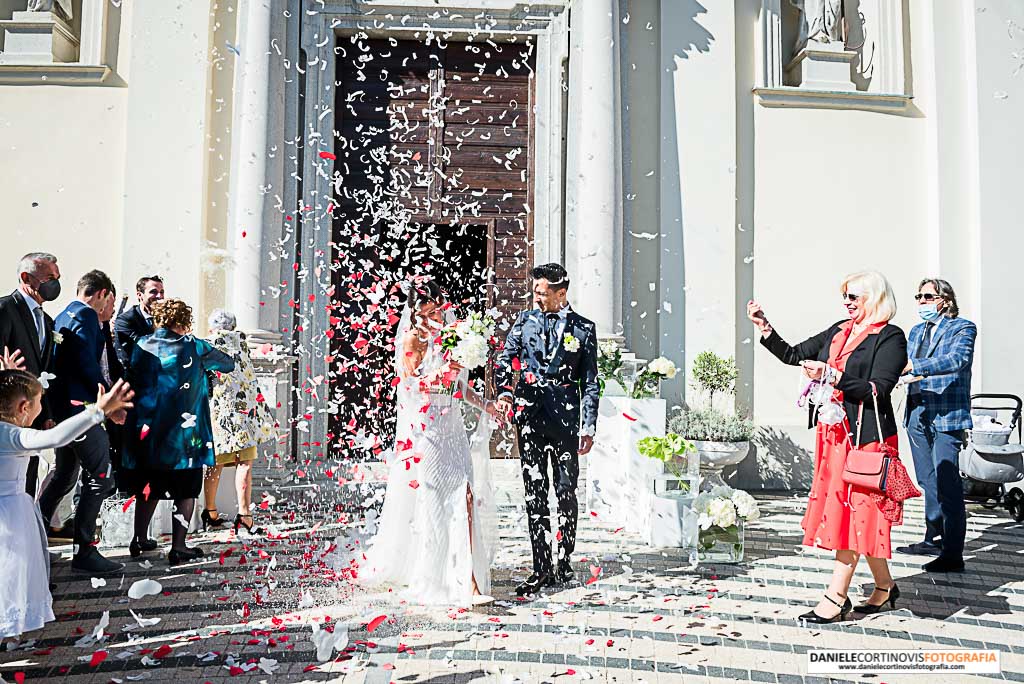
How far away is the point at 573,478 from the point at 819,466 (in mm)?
1394

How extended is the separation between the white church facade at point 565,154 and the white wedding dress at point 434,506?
11.5 ft

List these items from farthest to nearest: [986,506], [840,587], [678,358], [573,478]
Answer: [678,358]
[986,506]
[573,478]
[840,587]

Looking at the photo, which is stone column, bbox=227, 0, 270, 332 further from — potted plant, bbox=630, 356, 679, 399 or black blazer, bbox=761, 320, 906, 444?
black blazer, bbox=761, 320, 906, 444

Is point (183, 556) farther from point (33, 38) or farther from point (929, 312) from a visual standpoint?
point (33, 38)

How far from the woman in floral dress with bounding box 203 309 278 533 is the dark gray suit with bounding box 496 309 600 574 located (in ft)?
7.32

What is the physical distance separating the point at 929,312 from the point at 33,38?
8568mm

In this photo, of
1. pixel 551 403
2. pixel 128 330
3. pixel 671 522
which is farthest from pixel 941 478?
pixel 128 330

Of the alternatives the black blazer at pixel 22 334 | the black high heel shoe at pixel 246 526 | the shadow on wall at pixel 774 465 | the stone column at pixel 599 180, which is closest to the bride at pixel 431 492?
the black high heel shoe at pixel 246 526

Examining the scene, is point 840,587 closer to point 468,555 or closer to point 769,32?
point 468,555

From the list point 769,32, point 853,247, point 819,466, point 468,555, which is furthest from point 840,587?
point 769,32

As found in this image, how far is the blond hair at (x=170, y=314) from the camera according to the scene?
489 cm

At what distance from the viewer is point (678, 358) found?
790 centimetres

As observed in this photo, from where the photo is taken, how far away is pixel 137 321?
5141mm

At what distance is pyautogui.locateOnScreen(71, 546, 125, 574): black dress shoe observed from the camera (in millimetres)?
4695
